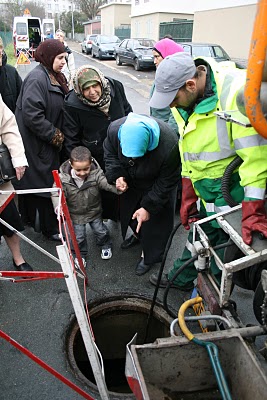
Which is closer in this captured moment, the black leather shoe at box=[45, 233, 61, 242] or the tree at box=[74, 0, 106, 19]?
the black leather shoe at box=[45, 233, 61, 242]

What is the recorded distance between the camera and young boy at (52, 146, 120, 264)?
131 inches

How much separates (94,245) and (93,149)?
113 cm

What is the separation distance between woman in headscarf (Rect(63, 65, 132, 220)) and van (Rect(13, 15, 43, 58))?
22081mm

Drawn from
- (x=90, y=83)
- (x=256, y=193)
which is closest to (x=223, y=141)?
(x=256, y=193)

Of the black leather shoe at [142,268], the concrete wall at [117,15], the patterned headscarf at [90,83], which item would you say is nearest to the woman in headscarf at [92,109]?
the patterned headscarf at [90,83]

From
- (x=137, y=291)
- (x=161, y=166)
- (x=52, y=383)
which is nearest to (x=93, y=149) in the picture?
(x=161, y=166)

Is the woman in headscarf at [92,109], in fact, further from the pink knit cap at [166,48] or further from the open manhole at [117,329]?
the open manhole at [117,329]

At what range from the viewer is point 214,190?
97.0 inches

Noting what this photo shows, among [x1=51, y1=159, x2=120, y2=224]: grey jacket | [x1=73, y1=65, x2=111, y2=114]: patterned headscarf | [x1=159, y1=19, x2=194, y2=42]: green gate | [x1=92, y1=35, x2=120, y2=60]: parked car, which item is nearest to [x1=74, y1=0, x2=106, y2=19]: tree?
[x1=92, y1=35, x2=120, y2=60]: parked car

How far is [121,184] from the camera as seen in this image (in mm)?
3137

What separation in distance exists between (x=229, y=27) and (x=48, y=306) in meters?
18.4

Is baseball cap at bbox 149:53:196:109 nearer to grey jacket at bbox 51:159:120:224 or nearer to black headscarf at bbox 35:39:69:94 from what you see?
grey jacket at bbox 51:159:120:224

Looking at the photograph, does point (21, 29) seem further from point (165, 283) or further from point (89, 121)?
point (165, 283)

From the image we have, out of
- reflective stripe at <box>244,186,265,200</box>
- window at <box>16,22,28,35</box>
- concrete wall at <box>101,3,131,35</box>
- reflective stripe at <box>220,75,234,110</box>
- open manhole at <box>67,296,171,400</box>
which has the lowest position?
open manhole at <box>67,296,171,400</box>
